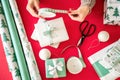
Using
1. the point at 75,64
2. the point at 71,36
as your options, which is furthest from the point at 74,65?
the point at 71,36

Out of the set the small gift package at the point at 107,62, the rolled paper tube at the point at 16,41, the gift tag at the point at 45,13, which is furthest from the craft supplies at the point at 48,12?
the small gift package at the point at 107,62

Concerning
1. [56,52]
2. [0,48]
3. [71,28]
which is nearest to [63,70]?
[56,52]

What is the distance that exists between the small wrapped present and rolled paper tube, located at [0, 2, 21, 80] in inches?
4.7

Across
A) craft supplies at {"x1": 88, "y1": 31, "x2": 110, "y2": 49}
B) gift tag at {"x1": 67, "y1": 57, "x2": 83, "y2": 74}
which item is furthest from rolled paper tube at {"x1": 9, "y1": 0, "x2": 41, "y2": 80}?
craft supplies at {"x1": 88, "y1": 31, "x2": 110, "y2": 49}

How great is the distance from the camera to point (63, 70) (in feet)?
3.59

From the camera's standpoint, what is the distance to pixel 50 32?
3.82ft

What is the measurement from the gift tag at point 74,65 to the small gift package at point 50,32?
0.09 meters

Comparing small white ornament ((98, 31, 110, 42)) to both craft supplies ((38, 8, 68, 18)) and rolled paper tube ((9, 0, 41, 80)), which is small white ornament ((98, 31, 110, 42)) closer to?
craft supplies ((38, 8, 68, 18))

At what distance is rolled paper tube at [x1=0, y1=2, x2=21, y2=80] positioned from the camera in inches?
43.0

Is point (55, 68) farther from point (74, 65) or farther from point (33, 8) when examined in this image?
point (33, 8)

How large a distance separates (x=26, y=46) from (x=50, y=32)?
0.12 m

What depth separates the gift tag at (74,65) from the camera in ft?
3.62

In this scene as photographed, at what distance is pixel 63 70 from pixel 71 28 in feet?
0.62

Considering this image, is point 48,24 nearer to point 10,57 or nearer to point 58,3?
point 58,3
